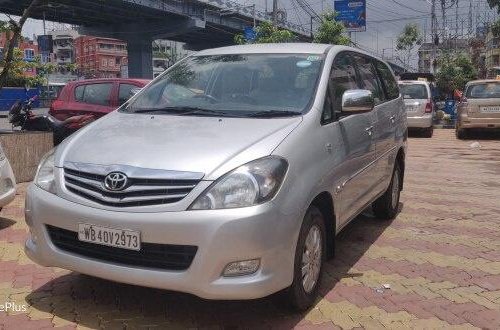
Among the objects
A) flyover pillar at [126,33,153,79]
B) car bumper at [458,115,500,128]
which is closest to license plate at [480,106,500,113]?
car bumper at [458,115,500,128]

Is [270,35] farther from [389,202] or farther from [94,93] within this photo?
[389,202]

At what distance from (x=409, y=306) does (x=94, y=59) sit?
354 ft

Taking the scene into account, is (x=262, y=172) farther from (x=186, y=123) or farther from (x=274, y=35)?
(x=274, y=35)

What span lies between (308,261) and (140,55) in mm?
52614

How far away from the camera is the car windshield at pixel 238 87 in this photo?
3.85 meters

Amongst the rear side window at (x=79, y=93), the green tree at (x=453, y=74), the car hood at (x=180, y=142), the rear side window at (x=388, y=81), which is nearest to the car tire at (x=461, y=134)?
the rear side window at (x=388, y=81)

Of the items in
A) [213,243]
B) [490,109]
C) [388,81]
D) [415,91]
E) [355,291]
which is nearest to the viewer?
[213,243]

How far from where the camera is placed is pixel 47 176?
338 centimetres

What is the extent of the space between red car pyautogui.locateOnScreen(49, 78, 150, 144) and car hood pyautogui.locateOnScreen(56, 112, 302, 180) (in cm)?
601

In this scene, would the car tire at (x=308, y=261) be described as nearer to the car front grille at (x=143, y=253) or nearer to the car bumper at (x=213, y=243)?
the car bumper at (x=213, y=243)

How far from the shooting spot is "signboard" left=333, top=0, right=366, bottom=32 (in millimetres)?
34688

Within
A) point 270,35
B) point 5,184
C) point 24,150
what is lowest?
point 5,184

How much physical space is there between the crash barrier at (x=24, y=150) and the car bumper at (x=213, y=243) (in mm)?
5248

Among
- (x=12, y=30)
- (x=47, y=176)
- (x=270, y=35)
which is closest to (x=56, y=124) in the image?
(x=12, y=30)
